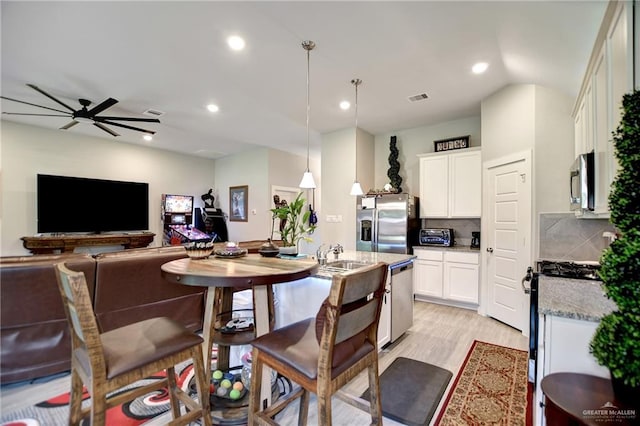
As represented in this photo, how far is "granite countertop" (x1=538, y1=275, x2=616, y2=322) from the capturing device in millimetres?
1250

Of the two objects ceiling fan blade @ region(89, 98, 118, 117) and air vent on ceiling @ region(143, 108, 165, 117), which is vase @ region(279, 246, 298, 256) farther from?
air vent on ceiling @ region(143, 108, 165, 117)

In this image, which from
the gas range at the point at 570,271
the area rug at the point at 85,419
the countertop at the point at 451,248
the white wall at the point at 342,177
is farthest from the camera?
the white wall at the point at 342,177

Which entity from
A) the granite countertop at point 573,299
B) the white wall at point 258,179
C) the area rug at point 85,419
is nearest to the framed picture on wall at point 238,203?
the white wall at point 258,179

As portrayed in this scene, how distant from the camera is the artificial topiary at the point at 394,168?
16.2 ft

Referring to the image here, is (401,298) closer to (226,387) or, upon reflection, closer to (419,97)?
(226,387)

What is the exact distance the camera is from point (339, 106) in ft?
13.6

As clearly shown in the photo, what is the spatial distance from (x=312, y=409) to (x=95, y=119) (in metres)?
4.63

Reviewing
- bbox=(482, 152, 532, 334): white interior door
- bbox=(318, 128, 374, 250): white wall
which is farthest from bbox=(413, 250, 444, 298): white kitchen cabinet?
bbox=(318, 128, 374, 250): white wall

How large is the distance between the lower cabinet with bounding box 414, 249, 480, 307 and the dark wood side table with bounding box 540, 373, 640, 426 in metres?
2.95

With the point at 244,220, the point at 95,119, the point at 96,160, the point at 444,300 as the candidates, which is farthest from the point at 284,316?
the point at 96,160

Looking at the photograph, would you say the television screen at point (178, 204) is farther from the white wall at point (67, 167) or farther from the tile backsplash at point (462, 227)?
the tile backsplash at point (462, 227)

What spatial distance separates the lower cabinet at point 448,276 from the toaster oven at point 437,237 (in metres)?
0.21

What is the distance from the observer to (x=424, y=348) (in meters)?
2.79

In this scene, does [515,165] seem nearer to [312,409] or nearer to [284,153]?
[312,409]
